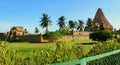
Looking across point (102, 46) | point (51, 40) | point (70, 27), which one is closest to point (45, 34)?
point (51, 40)

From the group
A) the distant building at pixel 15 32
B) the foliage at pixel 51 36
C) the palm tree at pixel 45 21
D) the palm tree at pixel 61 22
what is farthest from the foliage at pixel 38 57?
the palm tree at pixel 61 22

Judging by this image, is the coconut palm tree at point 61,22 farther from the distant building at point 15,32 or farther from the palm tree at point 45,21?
the distant building at point 15,32

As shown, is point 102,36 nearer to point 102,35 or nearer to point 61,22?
point 102,35

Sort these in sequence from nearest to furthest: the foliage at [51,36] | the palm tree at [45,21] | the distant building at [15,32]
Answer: the foliage at [51,36]
the distant building at [15,32]
the palm tree at [45,21]

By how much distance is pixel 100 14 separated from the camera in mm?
141250

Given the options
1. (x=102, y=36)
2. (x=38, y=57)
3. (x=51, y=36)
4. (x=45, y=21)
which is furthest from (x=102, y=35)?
(x=38, y=57)

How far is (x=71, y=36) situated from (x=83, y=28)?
34489 millimetres

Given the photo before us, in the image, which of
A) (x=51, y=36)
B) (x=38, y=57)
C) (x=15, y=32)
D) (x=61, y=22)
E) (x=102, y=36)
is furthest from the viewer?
(x=61, y=22)

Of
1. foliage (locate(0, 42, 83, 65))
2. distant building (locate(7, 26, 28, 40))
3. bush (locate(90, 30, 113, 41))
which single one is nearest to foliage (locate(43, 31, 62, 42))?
bush (locate(90, 30, 113, 41))

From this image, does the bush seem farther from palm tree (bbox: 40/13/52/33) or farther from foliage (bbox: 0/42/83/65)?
foliage (bbox: 0/42/83/65)

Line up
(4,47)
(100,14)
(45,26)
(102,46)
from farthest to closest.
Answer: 1. (100,14)
2. (45,26)
3. (102,46)
4. (4,47)

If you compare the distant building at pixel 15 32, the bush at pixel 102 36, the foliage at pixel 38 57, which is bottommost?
the foliage at pixel 38 57

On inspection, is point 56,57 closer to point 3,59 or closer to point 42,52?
point 42,52

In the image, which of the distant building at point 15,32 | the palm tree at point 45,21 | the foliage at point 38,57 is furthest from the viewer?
the palm tree at point 45,21
